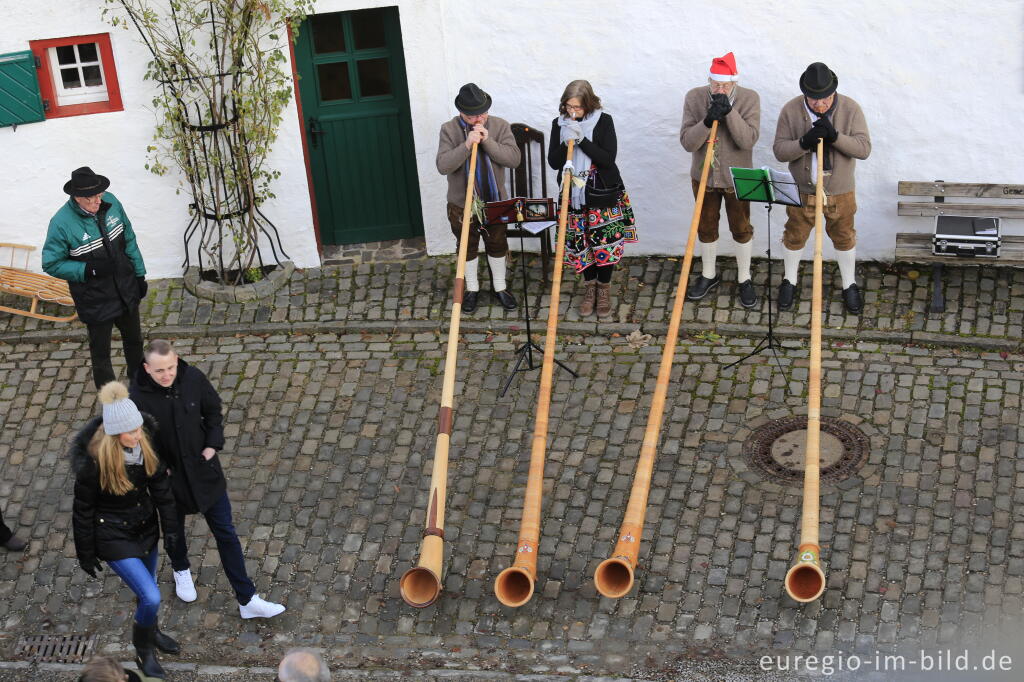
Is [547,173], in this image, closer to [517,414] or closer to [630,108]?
[630,108]

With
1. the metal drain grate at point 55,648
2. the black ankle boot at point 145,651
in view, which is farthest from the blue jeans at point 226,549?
the metal drain grate at point 55,648

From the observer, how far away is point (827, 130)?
33.7 feet

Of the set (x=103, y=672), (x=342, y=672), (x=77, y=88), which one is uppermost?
(x=77, y=88)

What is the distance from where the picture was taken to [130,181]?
470 inches

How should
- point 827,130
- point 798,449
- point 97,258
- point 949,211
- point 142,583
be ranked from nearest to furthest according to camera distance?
point 142,583
point 798,449
point 97,258
point 827,130
point 949,211

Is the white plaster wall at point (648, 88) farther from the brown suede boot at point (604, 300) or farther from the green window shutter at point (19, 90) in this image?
the brown suede boot at point (604, 300)

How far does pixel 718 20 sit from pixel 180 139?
14.8ft

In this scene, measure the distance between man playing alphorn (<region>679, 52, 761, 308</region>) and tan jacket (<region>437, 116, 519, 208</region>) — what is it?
1359 mm

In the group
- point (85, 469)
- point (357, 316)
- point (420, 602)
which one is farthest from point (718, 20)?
point (85, 469)

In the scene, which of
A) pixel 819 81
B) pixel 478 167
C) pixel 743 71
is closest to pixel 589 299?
pixel 478 167

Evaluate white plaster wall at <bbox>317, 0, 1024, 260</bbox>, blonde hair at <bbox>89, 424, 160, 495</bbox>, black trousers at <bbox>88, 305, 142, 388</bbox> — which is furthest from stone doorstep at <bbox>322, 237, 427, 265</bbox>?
blonde hair at <bbox>89, 424, 160, 495</bbox>

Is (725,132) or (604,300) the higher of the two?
(725,132)

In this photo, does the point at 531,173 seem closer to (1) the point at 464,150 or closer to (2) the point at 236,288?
(1) the point at 464,150

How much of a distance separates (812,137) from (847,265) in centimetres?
122
